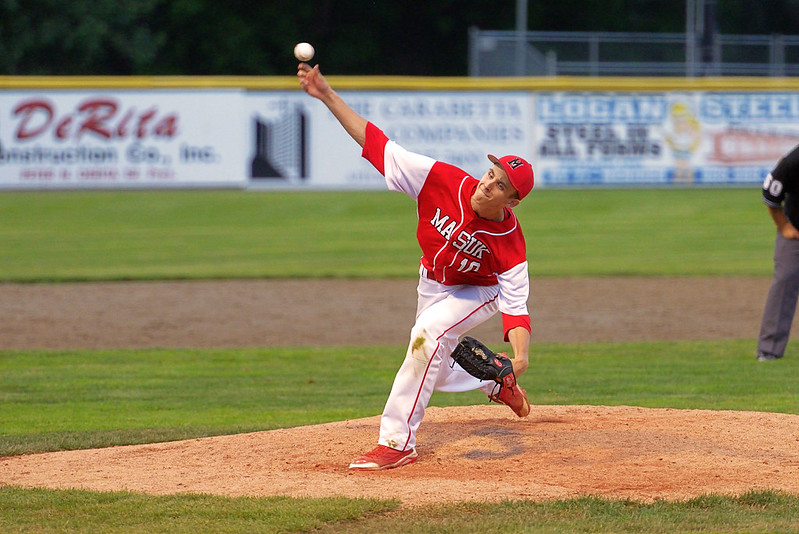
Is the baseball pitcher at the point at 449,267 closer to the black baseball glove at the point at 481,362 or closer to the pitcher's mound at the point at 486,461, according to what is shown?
the black baseball glove at the point at 481,362

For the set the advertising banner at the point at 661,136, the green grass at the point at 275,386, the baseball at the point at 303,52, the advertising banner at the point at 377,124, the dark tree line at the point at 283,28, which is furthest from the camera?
the dark tree line at the point at 283,28

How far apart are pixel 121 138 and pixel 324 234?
551cm

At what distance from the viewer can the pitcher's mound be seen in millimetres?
5156

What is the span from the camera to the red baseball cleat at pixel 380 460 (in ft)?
18.0

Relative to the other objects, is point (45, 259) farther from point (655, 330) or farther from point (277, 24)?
point (277, 24)

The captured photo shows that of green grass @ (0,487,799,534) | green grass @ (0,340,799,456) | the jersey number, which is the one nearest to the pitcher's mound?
green grass @ (0,487,799,534)

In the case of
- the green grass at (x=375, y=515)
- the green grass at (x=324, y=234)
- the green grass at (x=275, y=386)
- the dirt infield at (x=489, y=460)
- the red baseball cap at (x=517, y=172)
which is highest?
the red baseball cap at (x=517, y=172)

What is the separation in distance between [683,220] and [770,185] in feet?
37.5

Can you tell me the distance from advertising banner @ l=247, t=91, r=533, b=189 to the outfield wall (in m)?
0.02


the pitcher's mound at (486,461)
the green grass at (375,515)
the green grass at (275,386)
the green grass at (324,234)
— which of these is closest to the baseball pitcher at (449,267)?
the pitcher's mound at (486,461)

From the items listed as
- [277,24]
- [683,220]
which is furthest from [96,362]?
[277,24]

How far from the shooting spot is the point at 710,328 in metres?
11.0

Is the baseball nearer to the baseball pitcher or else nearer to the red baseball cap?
the baseball pitcher

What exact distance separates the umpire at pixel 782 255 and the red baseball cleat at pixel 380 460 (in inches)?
164
